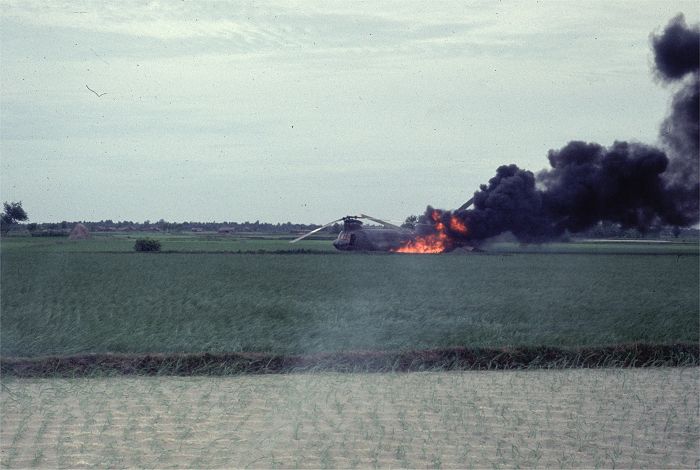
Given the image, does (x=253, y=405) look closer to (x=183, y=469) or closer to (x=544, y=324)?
(x=183, y=469)

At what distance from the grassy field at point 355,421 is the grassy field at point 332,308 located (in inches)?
112

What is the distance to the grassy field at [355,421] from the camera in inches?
326

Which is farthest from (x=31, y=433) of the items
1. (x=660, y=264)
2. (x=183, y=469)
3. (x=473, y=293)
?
(x=660, y=264)

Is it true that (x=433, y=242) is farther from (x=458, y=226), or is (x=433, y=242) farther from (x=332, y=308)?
(x=332, y=308)

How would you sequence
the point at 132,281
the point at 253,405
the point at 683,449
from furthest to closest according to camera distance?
1. the point at 132,281
2. the point at 253,405
3. the point at 683,449

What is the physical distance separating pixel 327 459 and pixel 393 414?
213cm

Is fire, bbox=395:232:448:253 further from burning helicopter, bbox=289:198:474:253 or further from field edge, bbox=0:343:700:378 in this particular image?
field edge, bbox=0:343:700:378

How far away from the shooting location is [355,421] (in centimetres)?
977

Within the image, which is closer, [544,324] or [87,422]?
[87,422]

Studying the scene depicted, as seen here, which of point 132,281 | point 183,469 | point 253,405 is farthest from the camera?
point 132,281

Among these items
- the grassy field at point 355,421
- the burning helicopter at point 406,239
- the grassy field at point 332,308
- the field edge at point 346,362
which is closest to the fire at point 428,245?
the burning helicopter at point 406,239

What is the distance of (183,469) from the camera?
309 inches

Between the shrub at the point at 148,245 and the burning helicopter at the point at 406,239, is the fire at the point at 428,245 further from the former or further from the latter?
the shrub at the point at 148,245

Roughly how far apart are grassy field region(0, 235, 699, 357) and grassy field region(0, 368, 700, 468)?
9.36 feet
